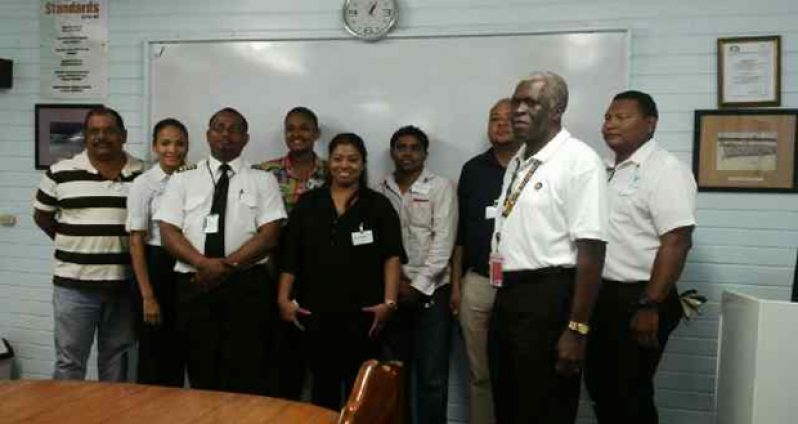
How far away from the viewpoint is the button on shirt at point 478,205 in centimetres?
302

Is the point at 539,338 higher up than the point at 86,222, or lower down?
lower down

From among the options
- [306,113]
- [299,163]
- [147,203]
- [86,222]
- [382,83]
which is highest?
[382,83]

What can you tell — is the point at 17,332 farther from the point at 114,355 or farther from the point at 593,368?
the point at 593,368

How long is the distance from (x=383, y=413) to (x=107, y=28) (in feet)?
11.8

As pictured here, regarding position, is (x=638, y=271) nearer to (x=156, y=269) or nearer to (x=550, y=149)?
(x=550, y=149)

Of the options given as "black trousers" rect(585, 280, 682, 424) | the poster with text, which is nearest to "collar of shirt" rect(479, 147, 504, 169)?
"black trousers" rect(585, 280, 682, 424)

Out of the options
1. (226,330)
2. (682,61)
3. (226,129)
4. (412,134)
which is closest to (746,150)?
(682,61)

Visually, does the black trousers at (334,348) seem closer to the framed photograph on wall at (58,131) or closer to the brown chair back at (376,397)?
the brown chair back at (376,397)

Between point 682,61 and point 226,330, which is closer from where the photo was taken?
point 226,330

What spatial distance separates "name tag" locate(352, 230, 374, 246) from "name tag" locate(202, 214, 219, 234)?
634 millimetres

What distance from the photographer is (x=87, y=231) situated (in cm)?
311

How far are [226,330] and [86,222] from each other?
0.90 meters

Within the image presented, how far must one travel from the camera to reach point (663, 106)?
10.7 ft

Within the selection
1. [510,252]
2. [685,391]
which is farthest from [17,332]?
[685,391]
